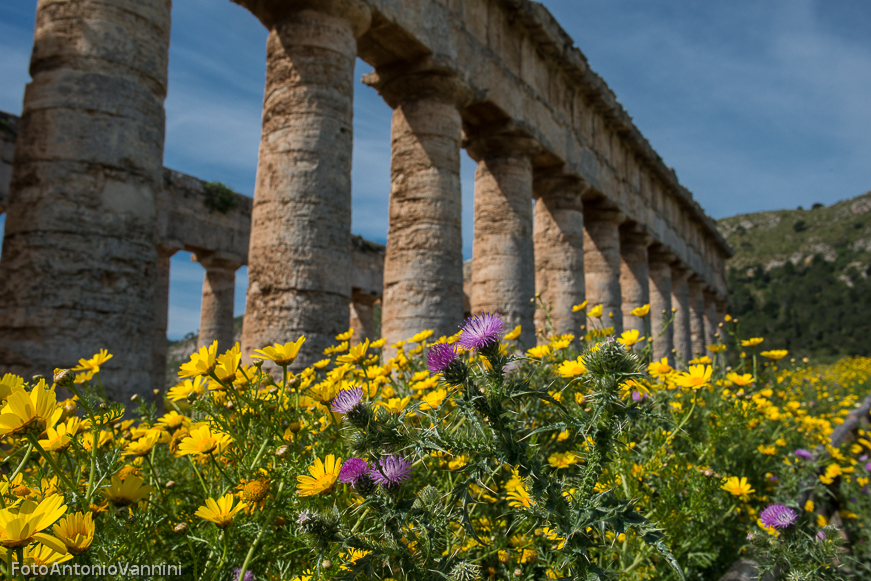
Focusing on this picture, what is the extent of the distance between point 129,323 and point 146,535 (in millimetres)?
4357

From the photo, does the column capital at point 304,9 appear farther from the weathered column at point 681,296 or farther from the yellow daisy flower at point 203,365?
the weathered column at point 681,296

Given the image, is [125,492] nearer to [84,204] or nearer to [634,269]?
[84,204]

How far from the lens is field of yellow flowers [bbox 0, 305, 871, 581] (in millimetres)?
1294

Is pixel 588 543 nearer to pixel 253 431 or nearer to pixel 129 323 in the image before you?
pixel 253 431

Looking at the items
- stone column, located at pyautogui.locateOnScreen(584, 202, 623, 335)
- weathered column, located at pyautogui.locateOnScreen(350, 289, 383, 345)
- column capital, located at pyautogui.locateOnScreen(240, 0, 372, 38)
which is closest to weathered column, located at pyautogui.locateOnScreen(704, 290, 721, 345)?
stone column, located at pyautogui.locateOnScreen(584, 202, 623, 335)

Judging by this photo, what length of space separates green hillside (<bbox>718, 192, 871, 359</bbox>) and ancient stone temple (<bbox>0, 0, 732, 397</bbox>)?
36.9m

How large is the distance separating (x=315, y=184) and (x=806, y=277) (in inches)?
2912

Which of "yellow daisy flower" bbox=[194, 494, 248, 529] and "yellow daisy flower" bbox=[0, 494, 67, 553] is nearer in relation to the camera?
"yellow daisy flower" bbox=[0, 494, 67, 553]

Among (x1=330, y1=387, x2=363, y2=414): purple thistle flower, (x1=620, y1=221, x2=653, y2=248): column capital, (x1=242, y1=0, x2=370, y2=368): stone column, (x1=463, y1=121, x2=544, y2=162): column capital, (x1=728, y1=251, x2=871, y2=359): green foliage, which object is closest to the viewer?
(x1=330, y1=387, x2=363, y2=414): purple thistle flower

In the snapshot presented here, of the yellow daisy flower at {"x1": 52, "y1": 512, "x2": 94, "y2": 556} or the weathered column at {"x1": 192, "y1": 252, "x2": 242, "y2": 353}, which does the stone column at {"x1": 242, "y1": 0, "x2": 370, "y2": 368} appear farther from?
the weathered column at {"x1": 192, "y1": 252, "x2": 242, "y2": 353}

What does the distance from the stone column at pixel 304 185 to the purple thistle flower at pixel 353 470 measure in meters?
5.19

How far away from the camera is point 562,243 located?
42.0 feet

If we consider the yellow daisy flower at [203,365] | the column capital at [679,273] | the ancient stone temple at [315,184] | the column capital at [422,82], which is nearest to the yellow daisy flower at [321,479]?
the yellow daisy flower at [203,365]

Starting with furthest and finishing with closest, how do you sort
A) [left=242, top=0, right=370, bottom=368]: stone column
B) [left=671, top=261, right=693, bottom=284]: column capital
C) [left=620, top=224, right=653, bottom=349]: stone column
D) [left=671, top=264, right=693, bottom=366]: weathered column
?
[left=671, top=261, right=693, bottom=284]: column capital → [left=671, top=264, right=693, bottom=366]: weathered column → [left=620, top=224, right=653, bottom=349]: stone column → [left=242, top=0, right=370, bottom=368]: stone column
